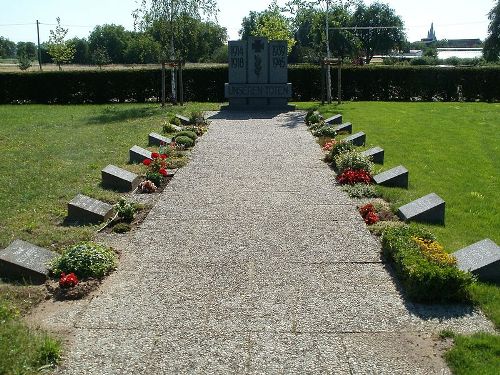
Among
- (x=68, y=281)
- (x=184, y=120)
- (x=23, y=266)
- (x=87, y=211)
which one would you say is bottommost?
(x=68, y=281)

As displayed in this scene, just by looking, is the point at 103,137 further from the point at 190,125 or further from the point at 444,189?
the point at 444,189

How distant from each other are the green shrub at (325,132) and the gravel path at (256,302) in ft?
21.9

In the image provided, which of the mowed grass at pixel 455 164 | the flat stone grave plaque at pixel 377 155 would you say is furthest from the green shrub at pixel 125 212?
the flat stone grave plaque at pixel 377 155

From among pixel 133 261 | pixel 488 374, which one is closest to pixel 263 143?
pixel 133 261

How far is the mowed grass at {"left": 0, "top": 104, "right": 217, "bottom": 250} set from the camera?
920 cm

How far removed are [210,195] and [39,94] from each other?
70.5ft

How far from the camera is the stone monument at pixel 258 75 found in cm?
2527

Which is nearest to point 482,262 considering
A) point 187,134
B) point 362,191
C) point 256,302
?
point 256,302

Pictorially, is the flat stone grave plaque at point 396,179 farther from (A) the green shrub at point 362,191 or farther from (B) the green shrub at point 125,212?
(B) the green shrub at point 125,212

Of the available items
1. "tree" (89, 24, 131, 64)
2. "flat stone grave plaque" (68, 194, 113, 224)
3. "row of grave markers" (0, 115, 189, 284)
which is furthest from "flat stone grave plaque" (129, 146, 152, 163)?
"tree" (89, 24, 131, 64)

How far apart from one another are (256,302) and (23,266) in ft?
8.38

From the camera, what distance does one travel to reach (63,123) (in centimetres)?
2181

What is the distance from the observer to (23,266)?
7012 millimetres

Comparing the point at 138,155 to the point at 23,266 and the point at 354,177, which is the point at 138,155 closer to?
the point at 354,177
